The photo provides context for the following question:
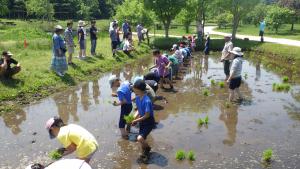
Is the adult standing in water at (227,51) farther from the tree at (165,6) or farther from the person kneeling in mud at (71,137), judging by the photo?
Result: the tree at (165,6)

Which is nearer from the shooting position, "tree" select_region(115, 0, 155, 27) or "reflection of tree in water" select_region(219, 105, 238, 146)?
"reflection of tree in water" select_region(219, 105, 238, 146)

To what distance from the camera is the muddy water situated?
897 cm

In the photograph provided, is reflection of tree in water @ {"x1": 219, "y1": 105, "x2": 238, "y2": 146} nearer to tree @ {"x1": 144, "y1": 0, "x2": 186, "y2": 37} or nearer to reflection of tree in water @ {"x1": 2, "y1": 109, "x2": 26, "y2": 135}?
reflection of tree in water @ {"x1": 2, "y1": 109, "x2": 26, "y2": 135}

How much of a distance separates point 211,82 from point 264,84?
2493 mm

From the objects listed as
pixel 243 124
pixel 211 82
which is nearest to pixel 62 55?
pixel 211 82

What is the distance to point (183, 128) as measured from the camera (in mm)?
11203

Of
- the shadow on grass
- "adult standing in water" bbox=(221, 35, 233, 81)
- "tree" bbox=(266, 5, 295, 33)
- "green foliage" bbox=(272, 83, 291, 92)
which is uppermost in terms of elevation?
"tree" bbox=(266, 5, 295, 33)

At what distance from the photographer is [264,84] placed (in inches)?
682

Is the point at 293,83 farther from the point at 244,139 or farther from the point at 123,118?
the point at 123,118

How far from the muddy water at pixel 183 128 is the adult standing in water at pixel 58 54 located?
1308 mm

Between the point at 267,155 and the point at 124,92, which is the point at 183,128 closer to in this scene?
the point at 124,92

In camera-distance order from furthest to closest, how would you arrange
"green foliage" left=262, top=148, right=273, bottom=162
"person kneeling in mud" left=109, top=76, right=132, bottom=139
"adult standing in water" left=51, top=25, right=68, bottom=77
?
"adult standing in water" left=51, top=25, right=68, bottom=77
"person kneeling in mud" left=109, top=76, right=132, bottom=139
"green foliage" left=262, top=148, right=273, bottom=162

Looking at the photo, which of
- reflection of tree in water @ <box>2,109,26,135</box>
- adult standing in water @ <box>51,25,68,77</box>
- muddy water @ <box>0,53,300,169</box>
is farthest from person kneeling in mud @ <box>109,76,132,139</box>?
adult standing in water @ <box>51,25,68,77</box>

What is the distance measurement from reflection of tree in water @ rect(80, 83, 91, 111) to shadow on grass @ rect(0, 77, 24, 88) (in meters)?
2.53
